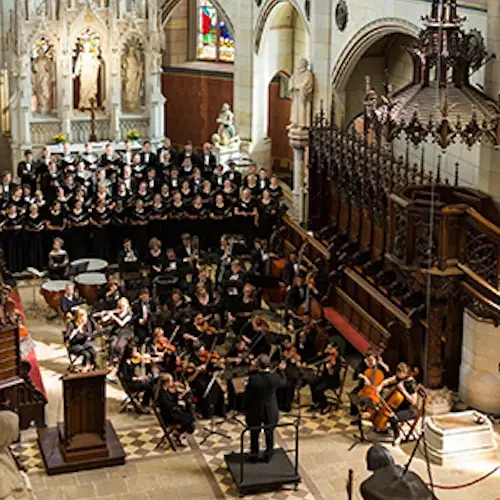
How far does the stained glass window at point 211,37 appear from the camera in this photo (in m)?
31.8

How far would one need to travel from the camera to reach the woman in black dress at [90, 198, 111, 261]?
2273cm

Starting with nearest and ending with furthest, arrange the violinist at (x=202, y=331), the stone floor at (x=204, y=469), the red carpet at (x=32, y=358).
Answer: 1. the stone floor at (x=204, y=469)
2. the red carpet at (x=32, y=358)
3. the violinist at (x=202, y=331)

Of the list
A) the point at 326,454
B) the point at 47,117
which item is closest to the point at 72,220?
the point at 47,117

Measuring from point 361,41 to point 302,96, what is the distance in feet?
6.83

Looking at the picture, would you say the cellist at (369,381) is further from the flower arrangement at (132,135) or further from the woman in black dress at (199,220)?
the flower arrangement at (132,135)

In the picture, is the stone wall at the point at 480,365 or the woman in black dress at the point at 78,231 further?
the woman in black dress at the point at 78,231

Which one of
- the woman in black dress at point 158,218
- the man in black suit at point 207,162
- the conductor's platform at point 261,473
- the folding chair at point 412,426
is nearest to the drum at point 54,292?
the woman in black dress at point 158,218

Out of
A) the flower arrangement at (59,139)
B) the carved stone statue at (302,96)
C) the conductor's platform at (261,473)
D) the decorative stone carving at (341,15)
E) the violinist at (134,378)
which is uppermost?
the decorative stone carving at (341,15)

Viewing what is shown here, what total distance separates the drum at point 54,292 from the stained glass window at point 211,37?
1301 centimetres

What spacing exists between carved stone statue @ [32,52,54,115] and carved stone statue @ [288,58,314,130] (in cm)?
589

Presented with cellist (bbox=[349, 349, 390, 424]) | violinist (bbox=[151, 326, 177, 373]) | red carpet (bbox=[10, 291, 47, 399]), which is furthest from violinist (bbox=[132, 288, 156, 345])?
cellist (bbox=[349, 349, 390, 424])

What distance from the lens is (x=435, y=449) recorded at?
15.6 meters

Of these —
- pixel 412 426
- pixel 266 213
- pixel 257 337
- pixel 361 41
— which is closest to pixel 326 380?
pixel 257 337

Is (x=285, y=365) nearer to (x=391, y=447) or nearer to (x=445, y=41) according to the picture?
(x=391, y=447)
